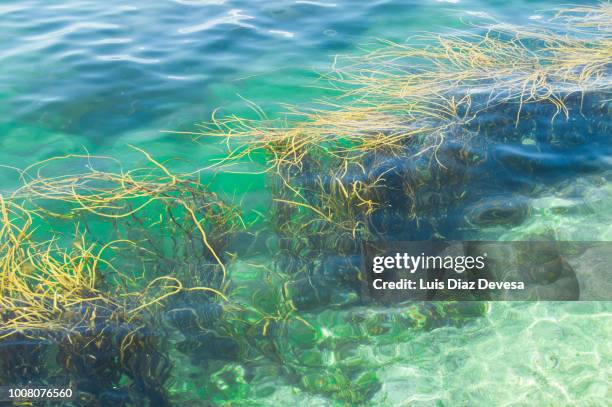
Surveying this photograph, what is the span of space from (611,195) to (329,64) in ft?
9.34

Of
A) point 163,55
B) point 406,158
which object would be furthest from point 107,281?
point 163,55

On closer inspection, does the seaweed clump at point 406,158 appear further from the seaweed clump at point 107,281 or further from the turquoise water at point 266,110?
the seaweed clump at point 107,281

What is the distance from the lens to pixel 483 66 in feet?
16.4

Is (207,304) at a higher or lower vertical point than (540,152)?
lower

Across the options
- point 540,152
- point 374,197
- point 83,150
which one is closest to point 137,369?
point 374,197

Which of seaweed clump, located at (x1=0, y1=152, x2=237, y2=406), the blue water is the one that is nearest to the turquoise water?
the blue water

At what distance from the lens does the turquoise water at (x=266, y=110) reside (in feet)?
9.53

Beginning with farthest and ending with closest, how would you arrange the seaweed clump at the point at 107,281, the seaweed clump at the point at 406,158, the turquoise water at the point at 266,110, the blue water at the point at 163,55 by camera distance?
1. the blue water at the point at 163,55
2. the seaweed clump at the point at 406,158
3. the turquoise water at the point at 266,110
4. the seaweed clump at the point at 107,281

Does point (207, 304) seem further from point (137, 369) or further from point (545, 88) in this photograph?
point (545, 88)

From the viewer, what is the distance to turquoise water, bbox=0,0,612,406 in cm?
290

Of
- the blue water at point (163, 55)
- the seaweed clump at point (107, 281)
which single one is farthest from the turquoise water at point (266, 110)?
the seaweed clump at point (107, 281)

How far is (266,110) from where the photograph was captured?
Result: 4.83 metres

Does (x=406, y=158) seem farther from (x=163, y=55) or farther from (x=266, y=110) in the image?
(x=163, y=55)

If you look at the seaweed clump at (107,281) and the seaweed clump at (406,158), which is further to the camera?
the seaweed clump at (406,158)
